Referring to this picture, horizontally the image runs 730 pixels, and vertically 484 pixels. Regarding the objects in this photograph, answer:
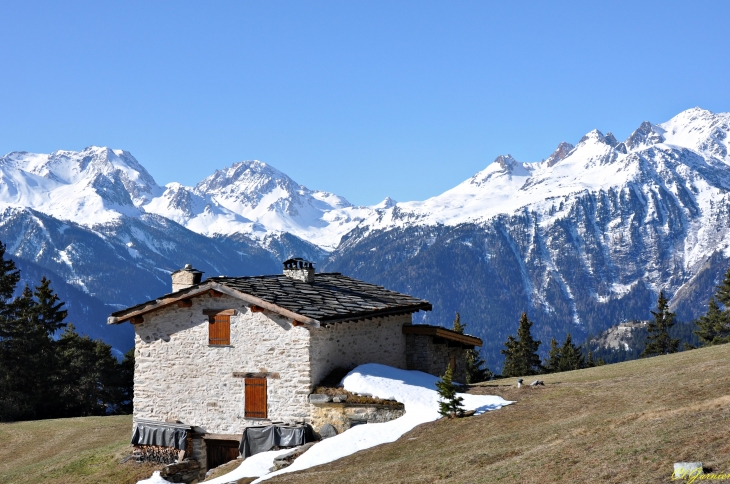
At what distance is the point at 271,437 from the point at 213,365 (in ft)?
14.6

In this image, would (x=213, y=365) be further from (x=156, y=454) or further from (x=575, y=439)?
(x=575, y=439)

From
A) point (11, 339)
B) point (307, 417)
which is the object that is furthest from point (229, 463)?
point (11, 339)

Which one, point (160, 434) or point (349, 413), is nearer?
point (349, 413)

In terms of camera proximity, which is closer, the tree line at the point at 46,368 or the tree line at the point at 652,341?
the tree line at the point at 46,368

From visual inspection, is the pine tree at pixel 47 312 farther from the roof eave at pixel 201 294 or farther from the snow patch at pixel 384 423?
the snow patch at pixel 384 423

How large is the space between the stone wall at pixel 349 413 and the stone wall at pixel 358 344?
1.41 meters

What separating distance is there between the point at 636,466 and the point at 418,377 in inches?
785

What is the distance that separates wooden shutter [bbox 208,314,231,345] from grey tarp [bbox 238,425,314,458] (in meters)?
4.02

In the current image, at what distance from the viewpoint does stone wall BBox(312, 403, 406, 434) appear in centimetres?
3297

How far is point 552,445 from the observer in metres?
22.5

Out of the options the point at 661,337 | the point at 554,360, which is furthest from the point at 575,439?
the point at 554,360

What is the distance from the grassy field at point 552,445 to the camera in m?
18.9

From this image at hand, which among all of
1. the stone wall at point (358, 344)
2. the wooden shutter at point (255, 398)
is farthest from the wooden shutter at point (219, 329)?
the stone wall at point (358, 344)

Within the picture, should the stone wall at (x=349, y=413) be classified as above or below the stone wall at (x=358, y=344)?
below
